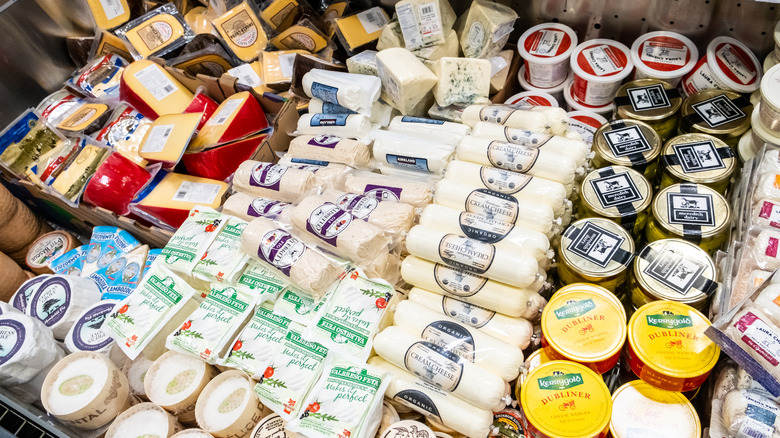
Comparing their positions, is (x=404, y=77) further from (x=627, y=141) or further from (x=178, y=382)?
(x=178, y=382)

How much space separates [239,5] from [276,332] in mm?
2215

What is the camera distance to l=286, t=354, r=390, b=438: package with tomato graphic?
1.56m

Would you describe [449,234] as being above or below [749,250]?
above

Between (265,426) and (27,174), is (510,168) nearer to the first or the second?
(265,426)

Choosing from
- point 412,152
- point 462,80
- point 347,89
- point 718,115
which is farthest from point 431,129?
point 718,115

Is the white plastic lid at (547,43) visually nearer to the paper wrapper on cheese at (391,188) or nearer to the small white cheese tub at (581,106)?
the small white cheese tub at (581,106)

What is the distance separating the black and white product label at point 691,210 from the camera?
1.71m

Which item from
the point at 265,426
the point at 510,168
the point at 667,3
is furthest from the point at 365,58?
the point at 265,426

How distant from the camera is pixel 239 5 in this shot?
313 centimetres

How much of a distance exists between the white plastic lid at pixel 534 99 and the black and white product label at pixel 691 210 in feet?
2.83

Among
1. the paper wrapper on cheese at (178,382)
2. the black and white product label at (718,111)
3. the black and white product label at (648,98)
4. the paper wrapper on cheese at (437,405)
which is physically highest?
the black and white product label at (648,98)

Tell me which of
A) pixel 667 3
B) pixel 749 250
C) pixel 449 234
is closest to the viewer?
pixel 749 250

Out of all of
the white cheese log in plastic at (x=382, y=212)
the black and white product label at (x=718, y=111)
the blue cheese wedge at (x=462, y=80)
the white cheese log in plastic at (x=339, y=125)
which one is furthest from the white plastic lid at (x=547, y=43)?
the white cheese log in plastic at (x=382, y=212)

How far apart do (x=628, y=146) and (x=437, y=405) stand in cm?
121
